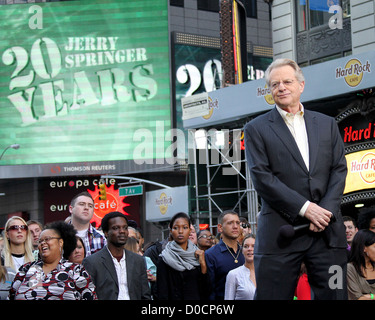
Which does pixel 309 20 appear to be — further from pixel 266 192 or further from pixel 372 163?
pixel 266 192

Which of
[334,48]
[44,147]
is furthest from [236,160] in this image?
[44,147]

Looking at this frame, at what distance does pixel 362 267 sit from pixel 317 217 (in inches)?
121

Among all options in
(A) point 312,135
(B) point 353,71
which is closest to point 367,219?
(A) point 312,135

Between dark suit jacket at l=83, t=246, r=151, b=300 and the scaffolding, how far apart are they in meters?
18.5

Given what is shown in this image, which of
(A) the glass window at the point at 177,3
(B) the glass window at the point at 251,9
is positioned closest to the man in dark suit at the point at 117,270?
(A) the glass window at the point at 177,3

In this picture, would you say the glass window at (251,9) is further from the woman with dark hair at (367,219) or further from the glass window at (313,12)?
the woman with dark hair at (367,219)

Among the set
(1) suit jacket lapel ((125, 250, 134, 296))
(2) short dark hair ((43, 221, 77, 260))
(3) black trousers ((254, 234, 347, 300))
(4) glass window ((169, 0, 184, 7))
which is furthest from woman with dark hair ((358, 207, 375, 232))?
(4) glass window ((169, 0, 184, 7))

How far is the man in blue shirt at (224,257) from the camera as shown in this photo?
909 centimetres

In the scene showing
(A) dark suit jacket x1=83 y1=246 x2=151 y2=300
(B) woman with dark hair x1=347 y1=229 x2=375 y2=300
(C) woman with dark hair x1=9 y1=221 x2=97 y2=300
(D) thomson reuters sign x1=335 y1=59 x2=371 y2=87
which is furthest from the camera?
(D) thomson reuters sign x1=335 y1=59 x2=371 y2=87

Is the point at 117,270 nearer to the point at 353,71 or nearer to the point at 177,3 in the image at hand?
the point at 353,71

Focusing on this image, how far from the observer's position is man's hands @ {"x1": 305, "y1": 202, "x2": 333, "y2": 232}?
436 centimetres

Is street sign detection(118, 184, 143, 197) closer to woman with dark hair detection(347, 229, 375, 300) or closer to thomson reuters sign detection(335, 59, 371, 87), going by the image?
thomson reuters sign detection(335, 59, 371, 87)

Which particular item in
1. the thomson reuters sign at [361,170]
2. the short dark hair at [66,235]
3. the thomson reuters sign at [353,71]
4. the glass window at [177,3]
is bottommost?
the short dark hair at [66,235]

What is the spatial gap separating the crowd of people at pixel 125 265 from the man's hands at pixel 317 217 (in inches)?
94.3
